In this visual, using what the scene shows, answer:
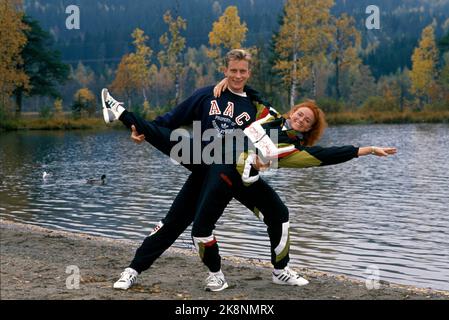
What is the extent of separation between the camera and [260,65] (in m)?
80.2

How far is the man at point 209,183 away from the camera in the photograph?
25.9 feet

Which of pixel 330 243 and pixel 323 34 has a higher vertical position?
pixel 323 34

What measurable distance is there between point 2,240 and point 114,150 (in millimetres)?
31502

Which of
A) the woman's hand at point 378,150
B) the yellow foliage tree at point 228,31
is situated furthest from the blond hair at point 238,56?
the yellow foliage tree at point 228,31

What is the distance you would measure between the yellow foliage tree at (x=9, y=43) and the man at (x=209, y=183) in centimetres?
6129

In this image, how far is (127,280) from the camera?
8094mm

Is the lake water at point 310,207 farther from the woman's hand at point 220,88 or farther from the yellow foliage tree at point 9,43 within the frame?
the yellow foliage tree at point 9,43

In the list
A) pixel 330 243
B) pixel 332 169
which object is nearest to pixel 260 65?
pixel 332 169

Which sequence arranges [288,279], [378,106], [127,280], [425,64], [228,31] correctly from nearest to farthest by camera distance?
1. [127,280]
2. [288,279]
3. [378,106]
4. [228,31]
5. [425,64]

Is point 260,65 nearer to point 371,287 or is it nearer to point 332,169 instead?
point 332,169

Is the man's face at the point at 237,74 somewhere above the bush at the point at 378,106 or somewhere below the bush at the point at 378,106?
above

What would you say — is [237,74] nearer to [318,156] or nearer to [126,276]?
[318,156]

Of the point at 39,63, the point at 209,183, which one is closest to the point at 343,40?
the point at 39,63

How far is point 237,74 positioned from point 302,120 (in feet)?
2.69
